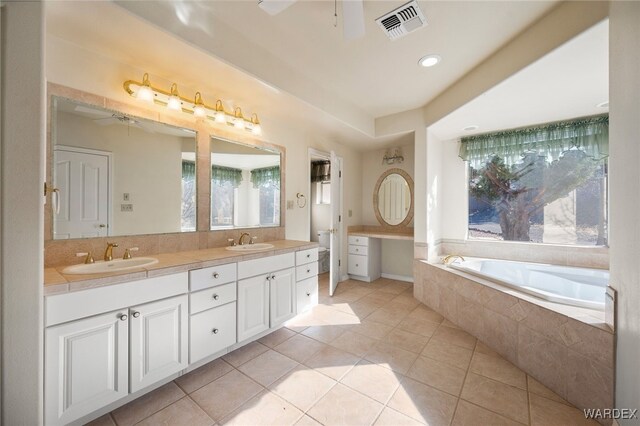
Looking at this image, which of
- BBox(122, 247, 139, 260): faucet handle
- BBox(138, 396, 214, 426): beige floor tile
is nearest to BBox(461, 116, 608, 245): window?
BBox(138, 396, 214, 426): beige floor tile

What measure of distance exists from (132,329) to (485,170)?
4021 millimetres

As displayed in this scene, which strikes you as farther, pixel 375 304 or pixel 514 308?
pixel 375 304

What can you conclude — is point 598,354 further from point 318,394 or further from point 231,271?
point 231,271

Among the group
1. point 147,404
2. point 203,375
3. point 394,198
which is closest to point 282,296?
point 203,375

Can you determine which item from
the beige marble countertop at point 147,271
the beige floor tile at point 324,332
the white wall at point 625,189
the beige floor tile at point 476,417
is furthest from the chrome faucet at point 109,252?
the white wall at point 625,189

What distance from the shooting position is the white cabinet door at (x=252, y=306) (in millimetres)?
1977

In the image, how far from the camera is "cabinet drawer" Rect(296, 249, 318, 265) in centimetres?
253

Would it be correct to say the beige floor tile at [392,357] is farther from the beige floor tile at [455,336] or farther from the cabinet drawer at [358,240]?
the cabinet drawer at [358,240]

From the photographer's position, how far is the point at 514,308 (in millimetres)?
1920

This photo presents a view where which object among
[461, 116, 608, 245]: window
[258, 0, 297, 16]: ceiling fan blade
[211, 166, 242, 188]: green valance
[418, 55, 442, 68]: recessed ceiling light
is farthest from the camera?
[461, 116, 608, 245]: window

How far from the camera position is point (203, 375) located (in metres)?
1.77

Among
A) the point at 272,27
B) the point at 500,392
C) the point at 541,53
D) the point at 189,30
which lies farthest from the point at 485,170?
the point at 189,30

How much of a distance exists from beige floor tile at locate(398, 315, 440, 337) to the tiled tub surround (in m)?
0.27

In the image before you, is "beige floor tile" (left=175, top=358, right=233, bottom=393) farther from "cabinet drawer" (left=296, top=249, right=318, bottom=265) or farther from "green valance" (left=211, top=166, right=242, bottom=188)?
"green valance" (left=211, top=166, right=242, bottom=188)
